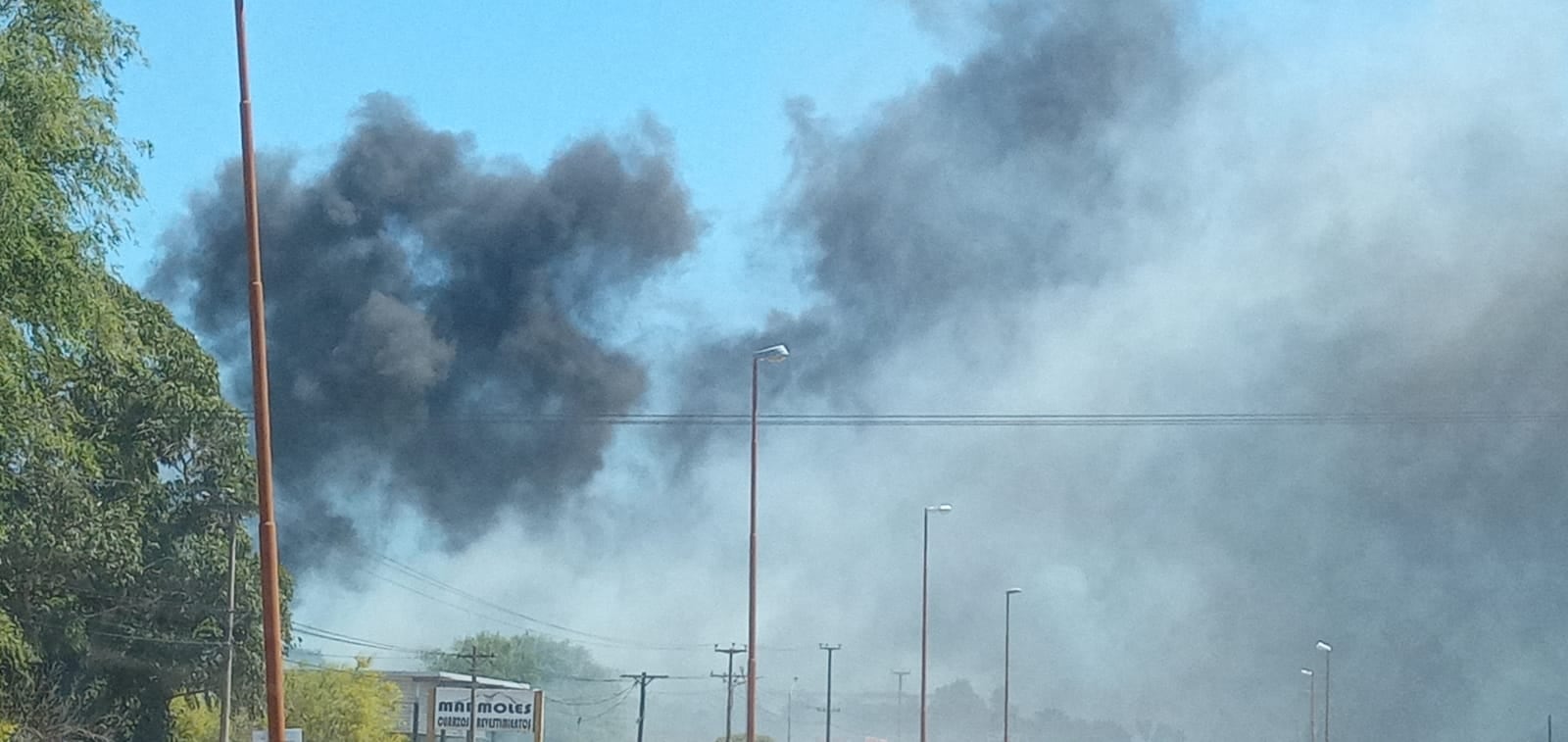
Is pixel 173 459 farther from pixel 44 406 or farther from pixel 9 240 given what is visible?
pixel 9 240

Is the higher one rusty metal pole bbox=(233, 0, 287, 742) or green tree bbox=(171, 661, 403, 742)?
rusty metal pole bbox=(233, 0, 287, 742)

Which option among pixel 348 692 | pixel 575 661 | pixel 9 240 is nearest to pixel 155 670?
pixel 348 692

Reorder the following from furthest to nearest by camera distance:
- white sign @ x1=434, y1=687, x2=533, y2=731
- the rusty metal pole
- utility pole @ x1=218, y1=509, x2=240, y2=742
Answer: utility pole @ x1=218, y1=509, x2=240, y2=742 → white sign @ x1=434, y1=687, x2=533, y2=731 → the rusty metal pole

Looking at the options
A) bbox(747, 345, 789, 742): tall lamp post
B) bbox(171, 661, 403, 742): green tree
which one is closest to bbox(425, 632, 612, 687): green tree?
bbox(171, 661, 403, 742): green tree

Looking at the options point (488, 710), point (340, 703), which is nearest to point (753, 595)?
point (488, 710)

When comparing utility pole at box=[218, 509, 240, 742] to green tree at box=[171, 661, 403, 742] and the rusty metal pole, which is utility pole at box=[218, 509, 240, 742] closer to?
green tree at box=[171, 661, 403, 742]

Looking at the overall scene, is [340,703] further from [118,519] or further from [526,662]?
[526,662]

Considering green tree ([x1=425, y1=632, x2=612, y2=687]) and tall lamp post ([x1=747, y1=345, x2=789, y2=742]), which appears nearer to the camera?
tall lamp post ([x1=747, y1=345, x2=789, y2=742])

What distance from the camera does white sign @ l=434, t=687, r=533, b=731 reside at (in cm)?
4288

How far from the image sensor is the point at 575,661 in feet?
518

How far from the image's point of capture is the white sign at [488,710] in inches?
1688

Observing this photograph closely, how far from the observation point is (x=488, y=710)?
43.0 m

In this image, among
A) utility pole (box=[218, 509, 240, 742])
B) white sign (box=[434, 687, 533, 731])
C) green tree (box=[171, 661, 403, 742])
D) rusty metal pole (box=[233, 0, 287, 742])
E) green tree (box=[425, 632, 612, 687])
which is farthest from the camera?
green tree (box=[425, 632, 612, 687])

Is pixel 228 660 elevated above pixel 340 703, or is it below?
above
